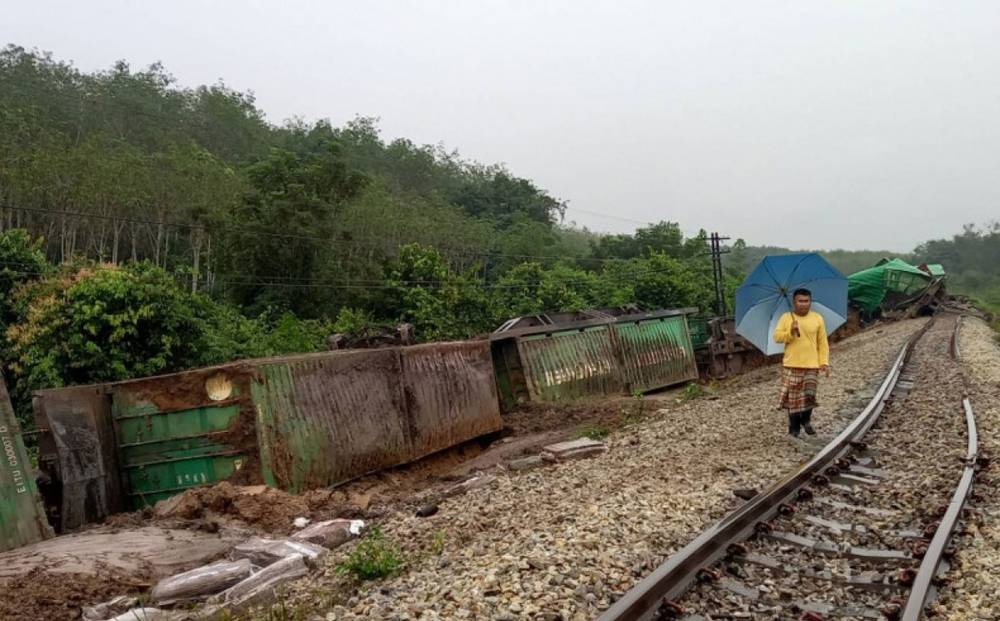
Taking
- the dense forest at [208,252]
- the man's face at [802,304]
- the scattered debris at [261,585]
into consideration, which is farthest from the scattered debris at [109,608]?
the dense forest at [208,252]

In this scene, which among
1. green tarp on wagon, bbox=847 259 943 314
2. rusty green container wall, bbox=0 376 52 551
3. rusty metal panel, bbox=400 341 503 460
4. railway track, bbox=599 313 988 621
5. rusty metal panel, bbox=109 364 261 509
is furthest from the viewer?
green tarp on wagon, bbox=847 259 943 314

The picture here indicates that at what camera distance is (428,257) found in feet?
98.4

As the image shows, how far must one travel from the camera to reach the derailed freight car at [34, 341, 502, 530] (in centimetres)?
805

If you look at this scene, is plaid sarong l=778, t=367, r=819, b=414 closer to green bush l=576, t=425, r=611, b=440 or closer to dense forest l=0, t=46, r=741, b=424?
green bush l=576, t=425, r=611, b=440

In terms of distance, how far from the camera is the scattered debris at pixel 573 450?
8594mm

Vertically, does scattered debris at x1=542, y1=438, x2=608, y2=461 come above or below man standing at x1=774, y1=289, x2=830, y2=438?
below

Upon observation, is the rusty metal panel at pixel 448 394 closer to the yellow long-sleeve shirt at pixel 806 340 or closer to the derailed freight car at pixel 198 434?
the derailed freight car at pixel 198 434

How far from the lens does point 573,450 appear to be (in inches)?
342

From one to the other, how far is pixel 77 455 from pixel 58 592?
3524 mm

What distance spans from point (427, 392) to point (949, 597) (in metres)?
8.35

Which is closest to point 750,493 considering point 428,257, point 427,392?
point 427,392

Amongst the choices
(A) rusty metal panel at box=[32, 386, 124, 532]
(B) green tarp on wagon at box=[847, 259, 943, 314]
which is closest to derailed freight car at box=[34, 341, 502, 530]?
(A) rusty metal panel at box=[32, 386, 124, 532]

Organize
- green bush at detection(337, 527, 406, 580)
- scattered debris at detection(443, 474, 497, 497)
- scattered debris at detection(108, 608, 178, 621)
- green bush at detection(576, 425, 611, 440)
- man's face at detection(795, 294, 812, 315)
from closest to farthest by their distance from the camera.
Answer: scattered debris at detection(108, 608, 178, 621) < green bush at detection(337, 527, 406, 580) < scattered debris at detection(443, 474, 497, 497) < man's face at detection(795, 294, 812, 315) < green bush at detection(576, 425, 611, 440)

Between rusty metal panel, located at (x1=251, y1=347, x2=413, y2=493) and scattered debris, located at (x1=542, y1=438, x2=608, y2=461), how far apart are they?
103 inches
